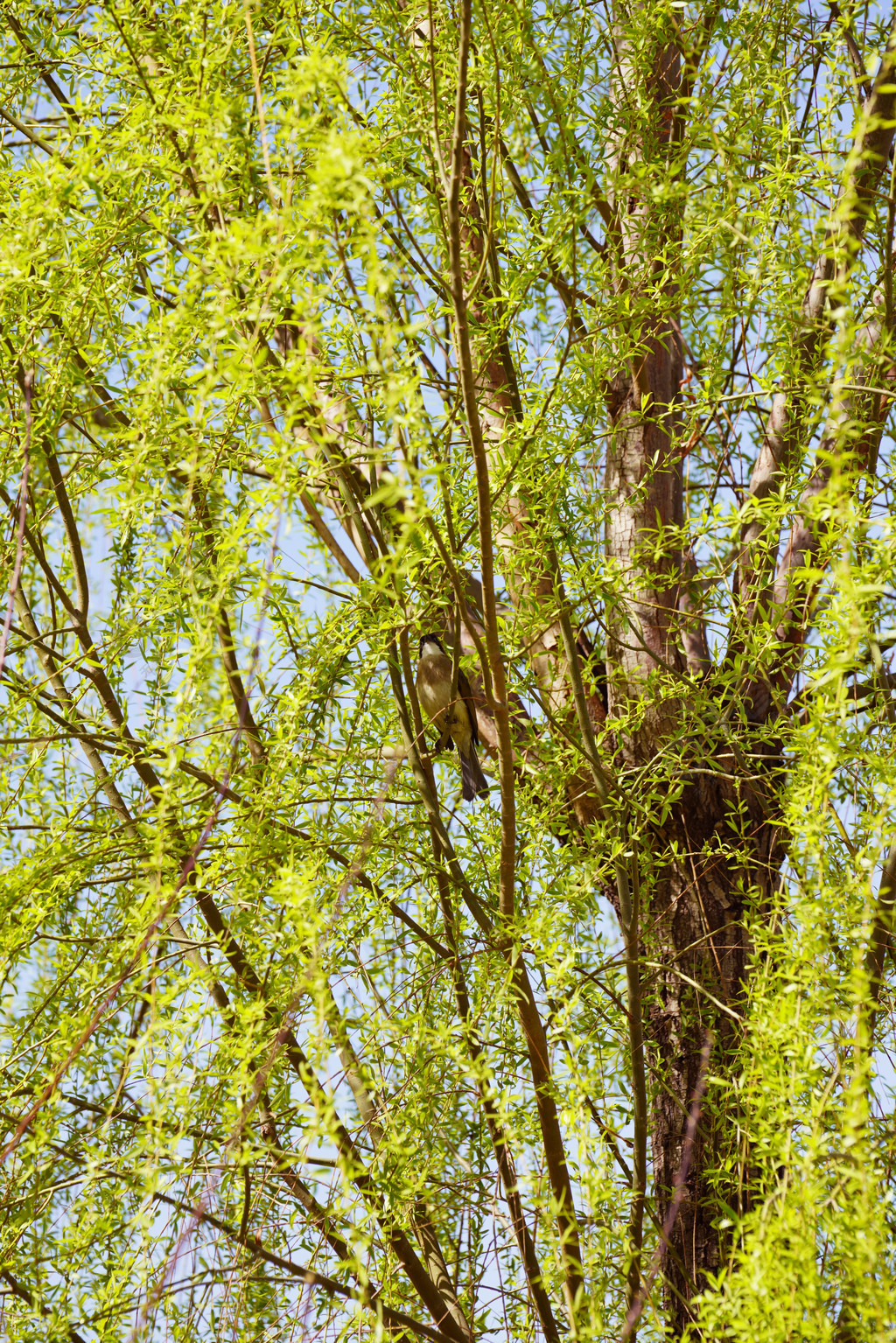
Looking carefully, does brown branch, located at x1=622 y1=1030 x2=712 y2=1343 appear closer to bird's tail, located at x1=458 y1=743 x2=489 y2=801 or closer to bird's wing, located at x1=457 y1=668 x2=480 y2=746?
bird's tail, located at x1=458 y1=743 x2=489 y2=801

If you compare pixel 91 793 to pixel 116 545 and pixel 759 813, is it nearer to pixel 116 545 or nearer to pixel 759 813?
pixel 116 545

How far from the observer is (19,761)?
74.8 inches

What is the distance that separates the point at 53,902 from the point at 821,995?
0.98m

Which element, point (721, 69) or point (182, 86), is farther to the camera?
point (721, 69)

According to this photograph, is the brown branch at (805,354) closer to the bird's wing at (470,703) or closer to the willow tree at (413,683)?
the willow tree at (413,683)

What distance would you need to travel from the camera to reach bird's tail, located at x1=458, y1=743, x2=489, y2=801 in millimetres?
2326

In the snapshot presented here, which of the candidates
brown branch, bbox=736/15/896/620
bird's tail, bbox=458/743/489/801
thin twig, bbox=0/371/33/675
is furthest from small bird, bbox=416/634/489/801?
thin twig, bbox=0/371/33/675

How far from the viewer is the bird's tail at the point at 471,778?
2.33 m

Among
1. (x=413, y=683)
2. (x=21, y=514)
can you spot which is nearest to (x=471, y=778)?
(x=413, y=683)

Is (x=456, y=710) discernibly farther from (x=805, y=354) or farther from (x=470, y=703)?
(x=805, y=354)

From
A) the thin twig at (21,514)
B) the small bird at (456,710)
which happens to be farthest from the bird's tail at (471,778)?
the thin twig at (21,514)

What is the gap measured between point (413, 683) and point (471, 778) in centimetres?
68

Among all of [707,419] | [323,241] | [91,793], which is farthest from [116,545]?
[707,419]

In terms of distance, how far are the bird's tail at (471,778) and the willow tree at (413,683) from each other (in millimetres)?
243
